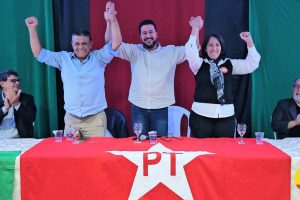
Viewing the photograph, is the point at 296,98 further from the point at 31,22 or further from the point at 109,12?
the point at 31,22

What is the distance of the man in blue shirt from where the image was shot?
314 cm

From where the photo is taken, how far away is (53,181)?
208 centimetres

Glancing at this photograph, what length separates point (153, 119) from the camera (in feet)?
10.6

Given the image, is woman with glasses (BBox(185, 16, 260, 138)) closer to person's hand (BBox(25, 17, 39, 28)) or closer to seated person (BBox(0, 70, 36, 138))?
person's hand (BBox(25, 17, 39, 28))

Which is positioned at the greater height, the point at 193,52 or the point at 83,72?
the point at 193,52

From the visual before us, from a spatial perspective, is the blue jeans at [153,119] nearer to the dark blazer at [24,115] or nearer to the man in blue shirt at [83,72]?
the man in blue shirt at [83,72]

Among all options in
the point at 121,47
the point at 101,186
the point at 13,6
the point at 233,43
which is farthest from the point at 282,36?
the point at 13,6

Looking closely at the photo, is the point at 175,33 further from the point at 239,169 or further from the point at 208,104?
the point at 239,169

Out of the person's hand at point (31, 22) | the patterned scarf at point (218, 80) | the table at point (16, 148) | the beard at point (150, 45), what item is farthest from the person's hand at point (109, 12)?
the table at point (16, 148)

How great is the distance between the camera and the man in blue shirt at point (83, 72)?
314 centimetres

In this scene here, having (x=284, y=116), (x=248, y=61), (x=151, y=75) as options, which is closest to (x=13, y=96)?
(x=151, y=75)

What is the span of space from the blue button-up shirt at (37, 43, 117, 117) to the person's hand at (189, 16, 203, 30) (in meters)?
0.75

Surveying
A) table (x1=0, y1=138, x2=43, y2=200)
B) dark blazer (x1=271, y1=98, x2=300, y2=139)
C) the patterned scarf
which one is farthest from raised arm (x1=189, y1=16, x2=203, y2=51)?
table (x1=0, y1=138, x2=43, y2=200)

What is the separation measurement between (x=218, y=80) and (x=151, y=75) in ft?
2.00
